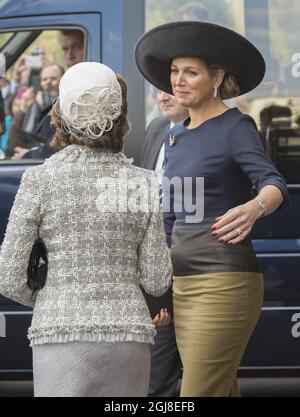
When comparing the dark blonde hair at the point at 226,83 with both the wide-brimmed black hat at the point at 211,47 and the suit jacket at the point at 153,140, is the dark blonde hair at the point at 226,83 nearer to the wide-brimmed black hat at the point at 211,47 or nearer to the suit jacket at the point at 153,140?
the wide-brimmed black hat at the point at 211,47

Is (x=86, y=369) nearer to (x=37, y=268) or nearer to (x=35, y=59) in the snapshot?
(x=37, y=268)

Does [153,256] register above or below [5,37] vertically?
below

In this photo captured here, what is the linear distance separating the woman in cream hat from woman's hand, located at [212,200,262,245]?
1.43 feet

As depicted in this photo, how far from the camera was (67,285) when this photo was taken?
11.2ft

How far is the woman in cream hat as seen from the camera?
3.41 m

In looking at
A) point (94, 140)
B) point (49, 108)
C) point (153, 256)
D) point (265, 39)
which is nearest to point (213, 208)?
point (153, 256)

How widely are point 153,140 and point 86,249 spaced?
2.32 meters

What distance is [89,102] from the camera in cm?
350

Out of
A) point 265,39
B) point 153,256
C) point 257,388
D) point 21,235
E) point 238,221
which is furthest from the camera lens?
point 257,388

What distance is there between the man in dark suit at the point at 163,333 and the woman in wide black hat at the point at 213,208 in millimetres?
159

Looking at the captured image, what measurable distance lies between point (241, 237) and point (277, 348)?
2.14m

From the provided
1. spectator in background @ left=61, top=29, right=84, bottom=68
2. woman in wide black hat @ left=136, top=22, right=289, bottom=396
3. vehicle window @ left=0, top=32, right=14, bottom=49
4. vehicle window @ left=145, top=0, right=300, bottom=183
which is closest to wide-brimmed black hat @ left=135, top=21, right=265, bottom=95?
woman in wide black hat @ left=136, top=22, right=289, bottom=396

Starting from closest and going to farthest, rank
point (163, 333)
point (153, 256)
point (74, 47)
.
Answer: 1. point (153, 256)
2. point (163, 333)
3. point (74, 47)

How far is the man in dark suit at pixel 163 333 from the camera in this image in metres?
4.86
